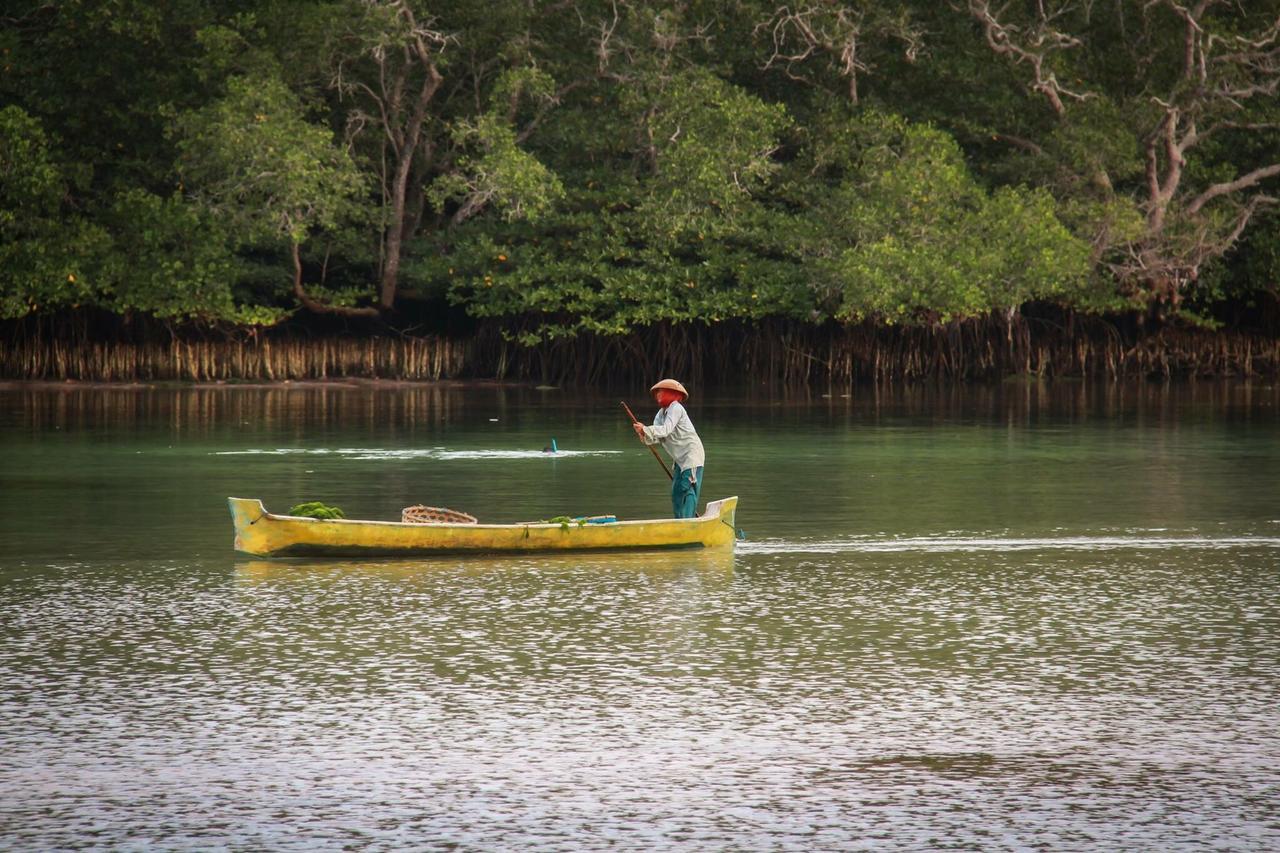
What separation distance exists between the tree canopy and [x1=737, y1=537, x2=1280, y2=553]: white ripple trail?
29.8 m

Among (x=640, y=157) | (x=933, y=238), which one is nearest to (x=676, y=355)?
(x=640, y=157)

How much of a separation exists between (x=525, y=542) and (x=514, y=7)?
36020 mm

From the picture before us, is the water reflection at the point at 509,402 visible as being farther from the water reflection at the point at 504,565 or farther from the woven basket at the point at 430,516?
the water reflection at the point at 504,565

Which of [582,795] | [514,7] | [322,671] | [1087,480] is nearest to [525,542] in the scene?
[322,671]

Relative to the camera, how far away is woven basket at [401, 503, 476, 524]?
1412cm

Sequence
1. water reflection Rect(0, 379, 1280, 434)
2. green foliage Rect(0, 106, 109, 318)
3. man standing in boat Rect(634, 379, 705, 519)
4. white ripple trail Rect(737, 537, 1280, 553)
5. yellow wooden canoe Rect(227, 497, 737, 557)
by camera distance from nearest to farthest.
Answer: yellow wooden canoe Rect(227, 497, 737, 557) → white ripple trail Rect(737, 537, 1280, 553) → man standing in boat Rect(634, 379, 705, 519) → water reflection Rect(0, 379, 1280, 434) → green foliage Rect(0, 106, 109, 318)

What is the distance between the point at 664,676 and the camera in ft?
31.1

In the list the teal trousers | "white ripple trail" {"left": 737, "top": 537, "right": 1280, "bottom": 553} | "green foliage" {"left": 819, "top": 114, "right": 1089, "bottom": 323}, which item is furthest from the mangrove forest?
the teal trousers

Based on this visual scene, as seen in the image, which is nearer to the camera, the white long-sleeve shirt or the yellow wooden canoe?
the yellow wooden canoe

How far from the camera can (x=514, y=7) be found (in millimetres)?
48406

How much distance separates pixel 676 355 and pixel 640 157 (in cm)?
535

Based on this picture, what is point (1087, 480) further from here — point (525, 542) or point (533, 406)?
point (533, 406)

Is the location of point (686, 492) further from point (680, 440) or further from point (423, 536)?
point (423, 536)

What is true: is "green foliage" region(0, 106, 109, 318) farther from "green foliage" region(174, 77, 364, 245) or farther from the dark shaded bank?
the dark shaded bank
